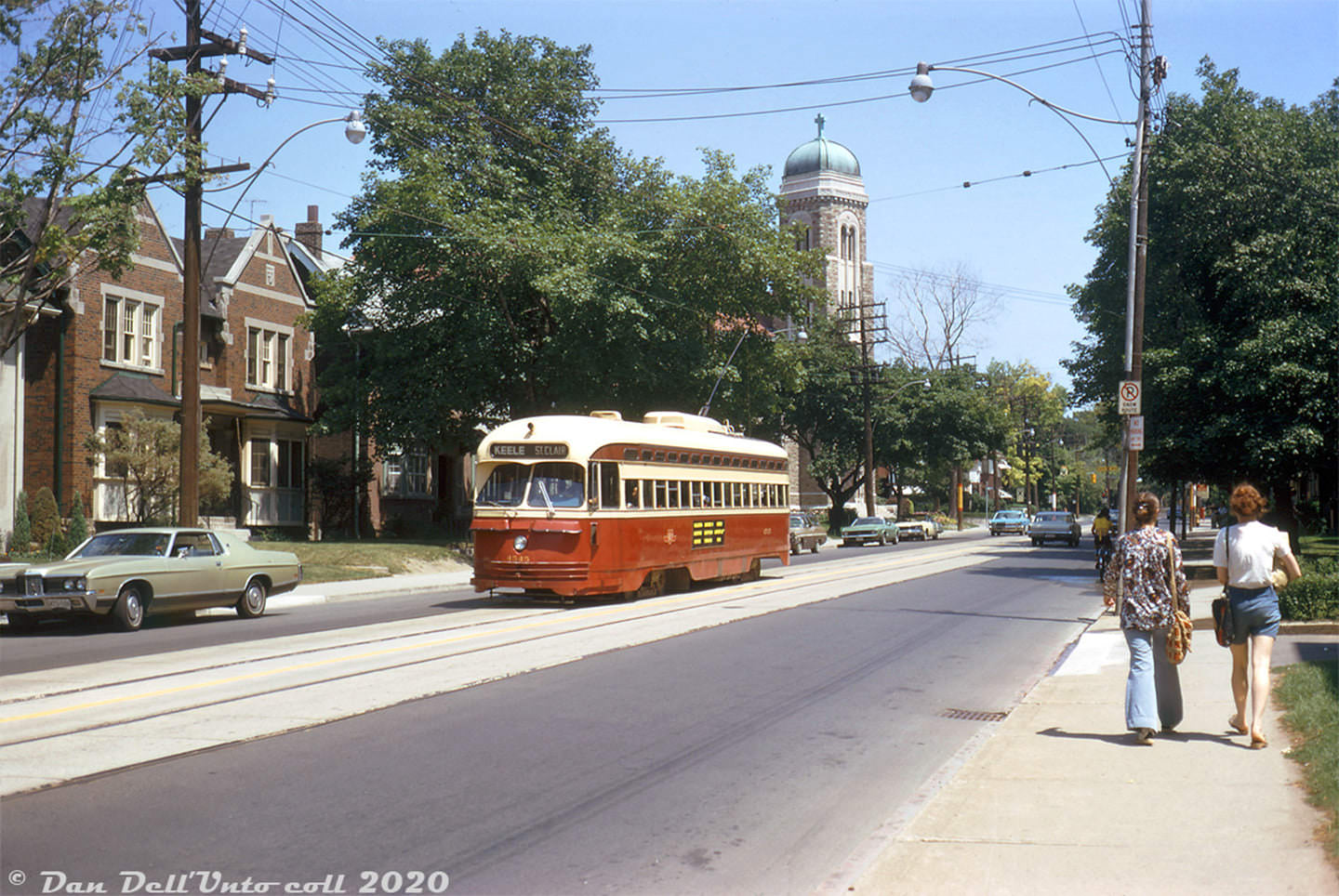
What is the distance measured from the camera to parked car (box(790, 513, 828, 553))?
44.2 m

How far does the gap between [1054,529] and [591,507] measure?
125 ft

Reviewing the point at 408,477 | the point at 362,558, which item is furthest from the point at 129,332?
the point at 408,477

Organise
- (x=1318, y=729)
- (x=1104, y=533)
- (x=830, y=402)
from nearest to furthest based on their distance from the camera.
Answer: (x=1318, y=729) < (x=1104, y=533) < (x=830, y=402)

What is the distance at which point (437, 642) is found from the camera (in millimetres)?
14648

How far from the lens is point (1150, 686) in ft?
27.8

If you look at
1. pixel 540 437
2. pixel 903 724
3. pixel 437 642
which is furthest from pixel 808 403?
pixel 903 724

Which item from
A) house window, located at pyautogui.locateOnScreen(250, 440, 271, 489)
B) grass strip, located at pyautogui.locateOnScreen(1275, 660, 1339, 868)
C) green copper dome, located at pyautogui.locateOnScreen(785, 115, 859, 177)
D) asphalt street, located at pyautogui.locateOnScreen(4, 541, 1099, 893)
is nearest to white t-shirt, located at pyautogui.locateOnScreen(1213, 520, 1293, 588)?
grass strip, located at pyautogui.locateOnScreen(1275, 660, 1339, 868)

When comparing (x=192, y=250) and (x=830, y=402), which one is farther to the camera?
(x=830, y=402)

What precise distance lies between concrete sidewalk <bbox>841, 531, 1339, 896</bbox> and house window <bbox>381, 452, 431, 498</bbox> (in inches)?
1528

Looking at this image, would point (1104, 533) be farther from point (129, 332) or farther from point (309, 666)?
point (129, 332)

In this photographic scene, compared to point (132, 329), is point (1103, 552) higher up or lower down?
lower down

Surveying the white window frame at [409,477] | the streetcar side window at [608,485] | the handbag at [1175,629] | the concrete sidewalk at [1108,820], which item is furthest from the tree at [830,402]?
the concrete sidewalk at [1108,820]

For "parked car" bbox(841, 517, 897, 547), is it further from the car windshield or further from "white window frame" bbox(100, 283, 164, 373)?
the car windshield

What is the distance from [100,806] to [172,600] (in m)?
11.5
